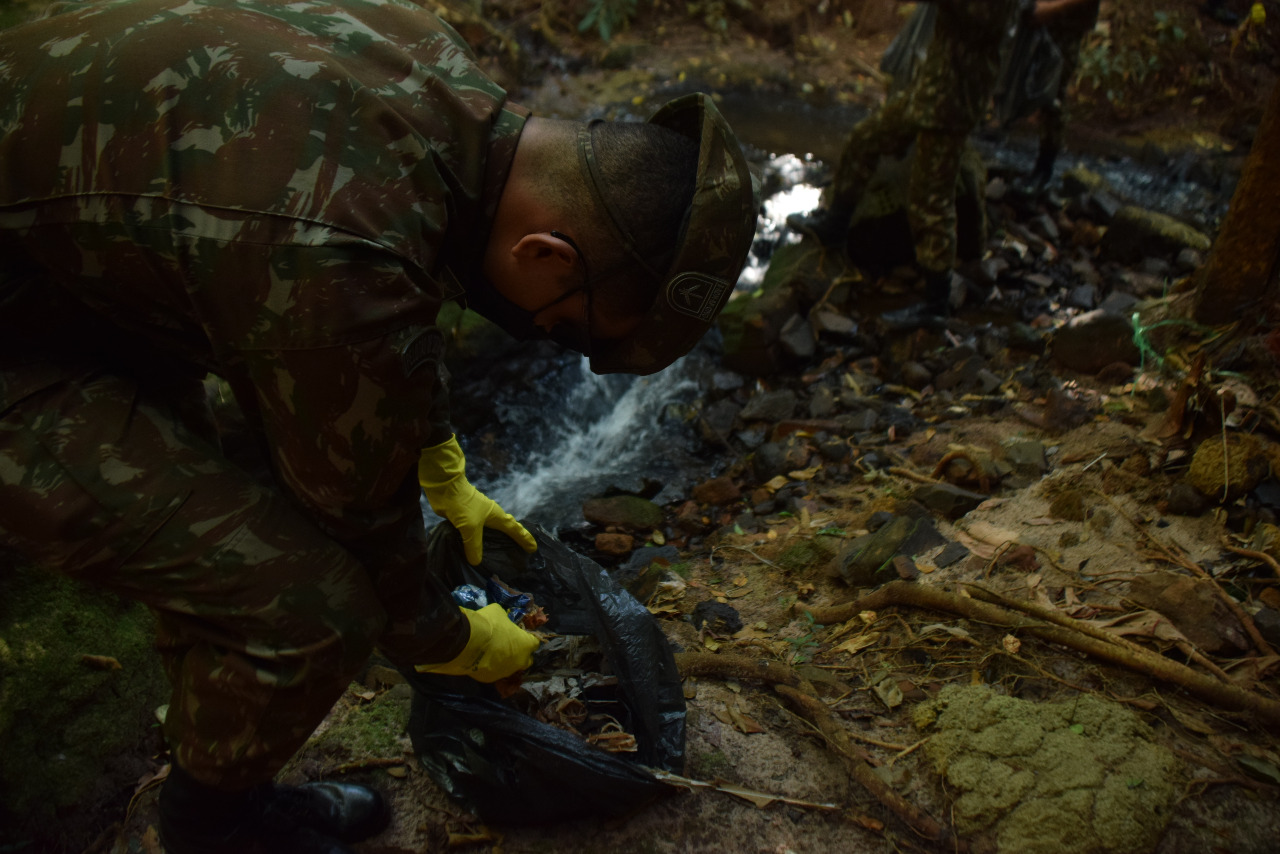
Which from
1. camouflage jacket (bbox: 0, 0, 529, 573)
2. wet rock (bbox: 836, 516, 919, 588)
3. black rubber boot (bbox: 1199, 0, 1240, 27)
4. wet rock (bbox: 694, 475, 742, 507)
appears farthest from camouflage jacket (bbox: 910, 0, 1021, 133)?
black rubber boot (bbox: 1199, 0, 1240, 27)

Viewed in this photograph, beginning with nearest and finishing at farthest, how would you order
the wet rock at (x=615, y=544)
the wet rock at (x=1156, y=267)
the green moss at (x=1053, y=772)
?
the green moss at (x=1053, y=772) → the wet rock at (x=615, y=544) → the wet rock at (x=1156, y=267)

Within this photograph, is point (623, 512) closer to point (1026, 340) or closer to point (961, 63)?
point (1026, 340)

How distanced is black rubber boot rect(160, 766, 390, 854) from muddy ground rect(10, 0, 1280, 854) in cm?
11

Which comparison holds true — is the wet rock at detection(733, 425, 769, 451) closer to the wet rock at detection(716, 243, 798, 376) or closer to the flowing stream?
the flowing stream

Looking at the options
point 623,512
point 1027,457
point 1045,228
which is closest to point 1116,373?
point 1027,457

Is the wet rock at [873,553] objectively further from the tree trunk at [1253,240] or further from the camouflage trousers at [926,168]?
the camouflage trousers at [926,168]

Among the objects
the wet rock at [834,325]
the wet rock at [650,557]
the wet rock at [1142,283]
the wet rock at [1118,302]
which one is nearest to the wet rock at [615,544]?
the wet rock at [650,557]

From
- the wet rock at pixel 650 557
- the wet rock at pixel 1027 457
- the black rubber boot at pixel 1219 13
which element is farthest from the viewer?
the black rubber boot at pixel 1219 13

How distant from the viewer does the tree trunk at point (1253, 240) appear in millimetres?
2678

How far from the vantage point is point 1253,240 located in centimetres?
272

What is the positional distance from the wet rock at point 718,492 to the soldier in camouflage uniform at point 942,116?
2080 millimetres

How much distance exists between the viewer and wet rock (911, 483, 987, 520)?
8.77 feet

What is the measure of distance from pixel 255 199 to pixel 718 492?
8.77ft

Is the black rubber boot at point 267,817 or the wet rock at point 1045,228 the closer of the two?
the black rubber boot at point 267,817
